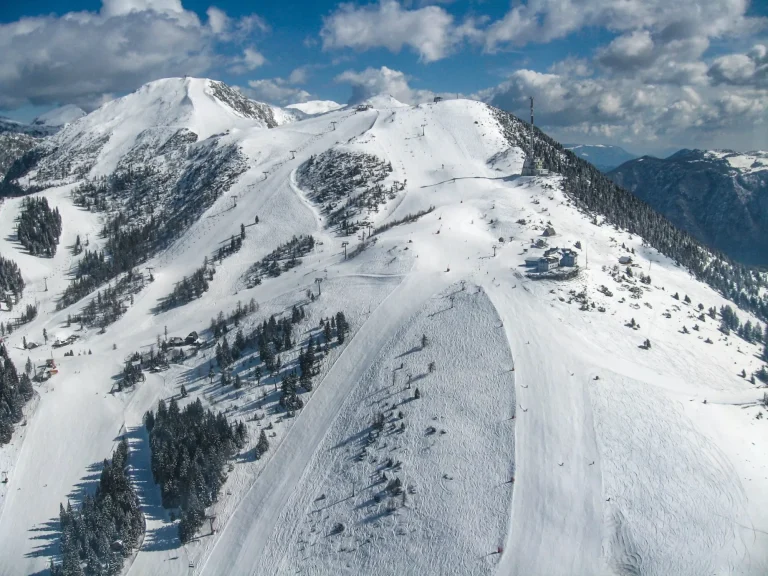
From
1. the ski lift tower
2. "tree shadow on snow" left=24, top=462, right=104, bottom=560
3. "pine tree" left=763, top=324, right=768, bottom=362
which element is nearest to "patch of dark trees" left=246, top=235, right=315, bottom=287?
"tree shadow on snow" left=24, top=462, right=104, bottom=560

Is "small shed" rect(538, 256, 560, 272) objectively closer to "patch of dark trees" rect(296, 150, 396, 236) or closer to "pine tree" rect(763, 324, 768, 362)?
"pine tree" rect(763, 324, 768, 362)

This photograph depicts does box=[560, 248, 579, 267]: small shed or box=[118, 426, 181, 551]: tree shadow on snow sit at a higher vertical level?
box=[560, 248, 579, 267]: small shed

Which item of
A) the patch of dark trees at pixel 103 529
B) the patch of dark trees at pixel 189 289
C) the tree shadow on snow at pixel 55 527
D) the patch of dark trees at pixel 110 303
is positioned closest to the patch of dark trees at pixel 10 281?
the patch of dark trees at pixel 110 303

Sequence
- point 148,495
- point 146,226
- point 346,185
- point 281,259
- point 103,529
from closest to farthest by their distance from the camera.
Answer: point 103,529
point 148,495
point 281,259
point 346,185
point 146,226

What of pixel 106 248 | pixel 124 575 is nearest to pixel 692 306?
pixel 124 575

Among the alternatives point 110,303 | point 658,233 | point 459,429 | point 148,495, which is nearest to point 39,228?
point 110,303

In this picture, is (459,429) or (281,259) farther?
(281,259)

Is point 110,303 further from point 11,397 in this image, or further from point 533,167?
point 533,167
